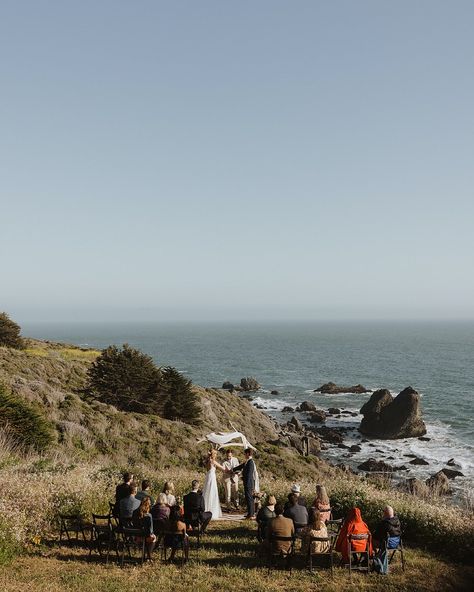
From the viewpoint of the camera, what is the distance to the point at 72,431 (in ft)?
84.1

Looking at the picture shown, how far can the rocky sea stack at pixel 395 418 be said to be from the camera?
52531mm

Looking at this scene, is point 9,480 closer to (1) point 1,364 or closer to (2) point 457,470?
(1) point 1,364

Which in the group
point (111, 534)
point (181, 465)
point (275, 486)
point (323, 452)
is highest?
point (111, 534)

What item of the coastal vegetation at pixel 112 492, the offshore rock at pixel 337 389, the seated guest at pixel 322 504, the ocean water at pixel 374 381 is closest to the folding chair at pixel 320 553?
the coastal vegetation at pixel 112 492

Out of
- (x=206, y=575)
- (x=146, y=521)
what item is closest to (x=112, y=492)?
(x=146, y=521)

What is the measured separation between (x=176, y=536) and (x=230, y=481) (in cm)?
486

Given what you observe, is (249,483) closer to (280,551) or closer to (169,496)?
(169,496)

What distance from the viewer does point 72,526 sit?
12500 millimetres

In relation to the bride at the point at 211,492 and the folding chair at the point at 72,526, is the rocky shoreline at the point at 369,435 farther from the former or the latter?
the folding chair at the point at 72,526

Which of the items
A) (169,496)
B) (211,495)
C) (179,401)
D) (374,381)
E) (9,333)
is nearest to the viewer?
(169,496)

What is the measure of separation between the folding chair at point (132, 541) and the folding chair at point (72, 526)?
1016mm

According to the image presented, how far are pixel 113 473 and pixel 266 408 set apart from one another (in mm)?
50870

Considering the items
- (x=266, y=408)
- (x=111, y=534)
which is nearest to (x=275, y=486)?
(x=111, y=534)

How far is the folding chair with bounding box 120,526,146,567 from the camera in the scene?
1117 centimetres
